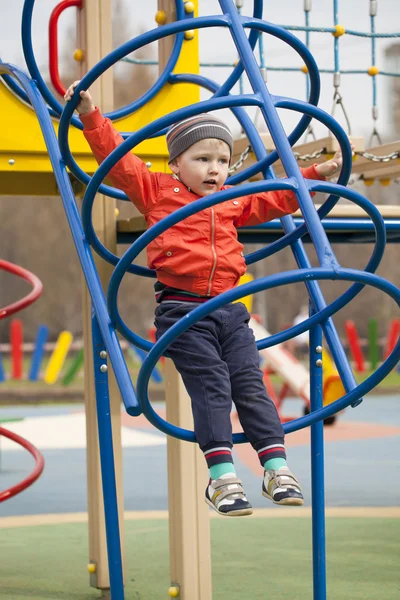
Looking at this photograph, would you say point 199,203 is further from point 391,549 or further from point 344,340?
point 344,340

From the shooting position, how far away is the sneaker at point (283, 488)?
2848mm

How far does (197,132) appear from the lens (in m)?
3.14

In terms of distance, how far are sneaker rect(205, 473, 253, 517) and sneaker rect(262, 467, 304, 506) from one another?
9cm

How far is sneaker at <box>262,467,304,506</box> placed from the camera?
9.34 ft

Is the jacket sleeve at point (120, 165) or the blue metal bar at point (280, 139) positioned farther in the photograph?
the jacket sleeve at point (120, 165)

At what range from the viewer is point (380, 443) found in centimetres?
1050

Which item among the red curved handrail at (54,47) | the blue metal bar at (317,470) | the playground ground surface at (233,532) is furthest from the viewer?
the playground ground surface at (233,532)

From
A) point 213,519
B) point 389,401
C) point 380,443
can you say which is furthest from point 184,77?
point 389,401

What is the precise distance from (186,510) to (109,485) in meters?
1.04

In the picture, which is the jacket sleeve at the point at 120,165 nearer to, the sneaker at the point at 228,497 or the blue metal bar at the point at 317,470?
the blue metal bar at the point at 317,470

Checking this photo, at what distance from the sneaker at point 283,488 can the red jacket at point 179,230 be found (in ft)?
1.98

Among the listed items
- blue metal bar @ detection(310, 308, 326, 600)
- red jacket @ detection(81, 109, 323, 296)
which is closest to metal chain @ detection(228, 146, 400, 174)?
blue metal bar @ detection(310, 308, 326, 600)

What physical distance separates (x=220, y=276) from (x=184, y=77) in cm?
Answer: 139

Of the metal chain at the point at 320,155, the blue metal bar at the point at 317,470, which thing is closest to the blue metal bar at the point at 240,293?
the blue metal bar at the point at 317,470
